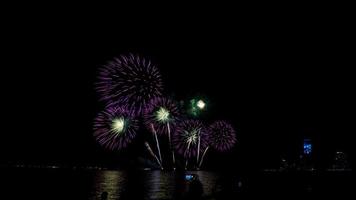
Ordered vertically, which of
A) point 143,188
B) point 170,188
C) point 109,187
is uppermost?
point 170,188

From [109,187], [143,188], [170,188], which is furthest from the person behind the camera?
[109,187]

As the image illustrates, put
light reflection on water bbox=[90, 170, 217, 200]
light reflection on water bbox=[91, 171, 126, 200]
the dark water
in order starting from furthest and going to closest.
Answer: light reflection on water bbox=[91, 171, 126, 200] < light reflection on water bbox=[90, 170, 217, 200] < the dark water

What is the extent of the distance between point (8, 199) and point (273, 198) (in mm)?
24547

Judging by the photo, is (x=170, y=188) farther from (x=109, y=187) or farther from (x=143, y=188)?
(x=109, y=187)

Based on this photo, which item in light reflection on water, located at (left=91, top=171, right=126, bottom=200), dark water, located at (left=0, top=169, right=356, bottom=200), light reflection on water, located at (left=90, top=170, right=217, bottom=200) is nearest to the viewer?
dark water, located at (left=0, top=169, right=356, bottom=200)

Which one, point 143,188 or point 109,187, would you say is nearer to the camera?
point 143,188

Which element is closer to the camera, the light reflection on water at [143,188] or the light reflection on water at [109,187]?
the light reflection on water at [143,188]

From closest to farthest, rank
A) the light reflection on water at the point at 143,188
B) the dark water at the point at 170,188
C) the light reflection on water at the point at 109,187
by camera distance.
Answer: the dark water at the point at 170,188
the light reflection on water at the point at 143,188
the light reflection on water at the point at 109,187

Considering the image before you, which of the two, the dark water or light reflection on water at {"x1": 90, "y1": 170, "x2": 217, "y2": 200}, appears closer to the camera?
the dark water

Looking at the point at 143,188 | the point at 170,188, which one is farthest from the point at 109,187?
the point at 170,188

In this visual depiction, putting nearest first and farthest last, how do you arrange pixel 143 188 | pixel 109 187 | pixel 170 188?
pixel 170 188 → pixel 143 188 → pixel 109 187

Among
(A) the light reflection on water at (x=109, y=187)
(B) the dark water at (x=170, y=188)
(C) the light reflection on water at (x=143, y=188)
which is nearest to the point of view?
(B) the dark water at (x=170, y=188)

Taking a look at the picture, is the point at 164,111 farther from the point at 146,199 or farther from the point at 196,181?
the point at 196,181

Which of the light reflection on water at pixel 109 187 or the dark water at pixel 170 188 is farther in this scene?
the light reflection on water at pixel 109 187
